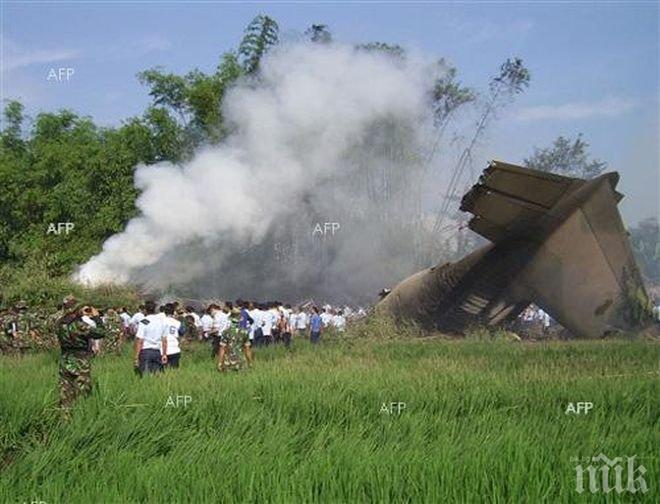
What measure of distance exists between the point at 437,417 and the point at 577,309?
1632cm

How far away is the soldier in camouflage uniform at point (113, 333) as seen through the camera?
2214 centimetres

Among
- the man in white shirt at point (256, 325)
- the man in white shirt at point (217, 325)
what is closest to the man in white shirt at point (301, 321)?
the man in white shirt at point (256, 325)

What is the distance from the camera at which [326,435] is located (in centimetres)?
1016

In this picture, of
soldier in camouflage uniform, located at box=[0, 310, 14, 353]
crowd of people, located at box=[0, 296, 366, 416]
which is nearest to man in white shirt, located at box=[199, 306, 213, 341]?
crowd of people, located at box=[0, 296, 366, 416]

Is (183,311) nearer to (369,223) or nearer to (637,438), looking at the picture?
(369,223)

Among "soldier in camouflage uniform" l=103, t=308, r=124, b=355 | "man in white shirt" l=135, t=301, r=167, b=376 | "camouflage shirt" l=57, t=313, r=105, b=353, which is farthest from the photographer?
"soldier in camouflage uniform" l=103, t=308, r=124, b=355

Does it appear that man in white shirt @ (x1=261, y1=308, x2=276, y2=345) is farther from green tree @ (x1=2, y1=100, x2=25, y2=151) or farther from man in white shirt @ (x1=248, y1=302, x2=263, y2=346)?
green tree @ (x1=2, y1=100, x2=25, y2=151)

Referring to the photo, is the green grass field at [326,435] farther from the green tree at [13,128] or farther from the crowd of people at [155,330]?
the green tree at [13,128]

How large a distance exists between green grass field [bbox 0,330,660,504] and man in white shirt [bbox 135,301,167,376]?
429 millimetres

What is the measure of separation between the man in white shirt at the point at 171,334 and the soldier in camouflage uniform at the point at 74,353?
9.48 ft

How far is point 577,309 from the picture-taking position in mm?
26406

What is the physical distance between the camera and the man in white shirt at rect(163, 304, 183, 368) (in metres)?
16.2

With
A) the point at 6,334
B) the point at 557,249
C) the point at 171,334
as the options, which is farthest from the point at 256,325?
the point at 557,249

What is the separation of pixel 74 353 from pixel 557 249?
16.3 meters
